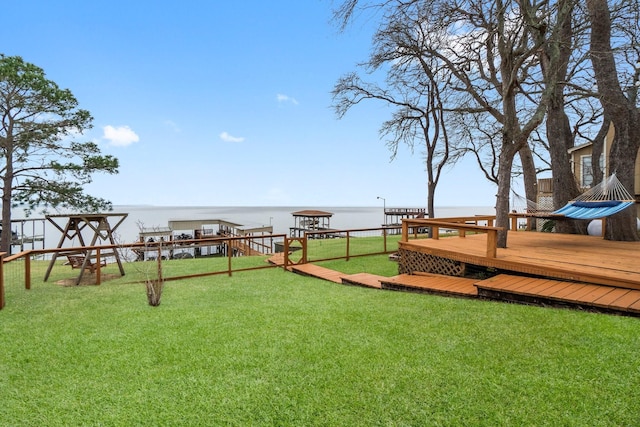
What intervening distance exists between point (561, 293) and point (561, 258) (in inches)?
67.5

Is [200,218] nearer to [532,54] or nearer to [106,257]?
[106,257]

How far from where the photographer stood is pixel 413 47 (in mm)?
9727

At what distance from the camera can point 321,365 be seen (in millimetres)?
2787

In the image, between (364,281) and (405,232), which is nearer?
(364,281)

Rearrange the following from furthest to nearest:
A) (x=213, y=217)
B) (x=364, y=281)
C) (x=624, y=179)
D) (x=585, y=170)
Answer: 1. (x=213, y=217)
2. (x=585, y=170)
3. (x=624, y=179)
4. (x=364, y=281)

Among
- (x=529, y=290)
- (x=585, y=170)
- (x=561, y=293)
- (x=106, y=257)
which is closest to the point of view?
(x=561, y=293)

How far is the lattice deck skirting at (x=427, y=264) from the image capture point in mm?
6262

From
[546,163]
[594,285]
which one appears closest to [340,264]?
[594,285]

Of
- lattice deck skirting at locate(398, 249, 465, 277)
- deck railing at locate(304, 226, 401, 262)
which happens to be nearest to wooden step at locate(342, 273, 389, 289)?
lattice deck skirting at locate(398, 249, 465, 277)

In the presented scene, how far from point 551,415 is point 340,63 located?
1654 cm

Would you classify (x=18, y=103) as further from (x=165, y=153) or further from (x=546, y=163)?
(x=546, y=163)

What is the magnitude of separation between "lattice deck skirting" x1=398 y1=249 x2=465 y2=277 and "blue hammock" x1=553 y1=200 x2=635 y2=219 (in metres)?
3.19

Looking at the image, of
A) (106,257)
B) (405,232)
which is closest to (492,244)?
(405,232)

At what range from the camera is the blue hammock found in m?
6.81
